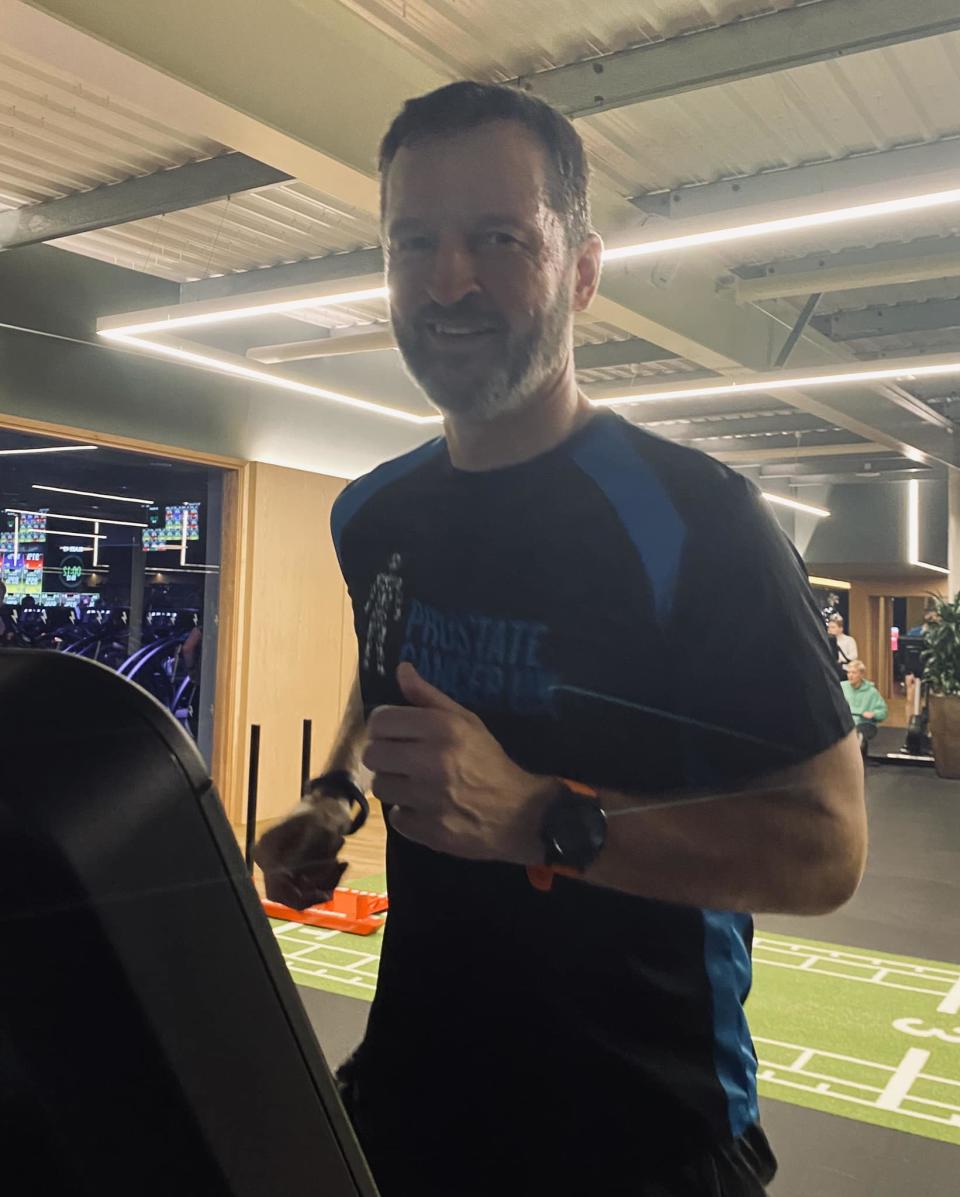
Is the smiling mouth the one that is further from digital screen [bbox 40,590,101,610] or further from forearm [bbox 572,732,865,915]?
digital screen [bbox 40,590,101,610]

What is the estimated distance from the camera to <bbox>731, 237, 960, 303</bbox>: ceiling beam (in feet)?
7.87

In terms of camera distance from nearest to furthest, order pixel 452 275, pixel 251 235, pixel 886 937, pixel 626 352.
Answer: pixel 452 275 → pixel 626 352 → pixel 251 235 → pixel 886 937

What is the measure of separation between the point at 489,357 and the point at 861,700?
1.04 ft

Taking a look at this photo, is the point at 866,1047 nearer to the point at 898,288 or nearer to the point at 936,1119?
the point at 936,1119

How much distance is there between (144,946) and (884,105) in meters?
2.34

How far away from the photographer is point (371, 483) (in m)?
0.73

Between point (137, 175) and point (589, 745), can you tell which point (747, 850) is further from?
point (137, 175)

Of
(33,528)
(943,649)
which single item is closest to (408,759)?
(33,528)

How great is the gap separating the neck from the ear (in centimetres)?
3

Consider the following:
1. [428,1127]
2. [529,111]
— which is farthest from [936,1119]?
[529,111]

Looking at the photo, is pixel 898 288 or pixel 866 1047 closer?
pixel 866 1047

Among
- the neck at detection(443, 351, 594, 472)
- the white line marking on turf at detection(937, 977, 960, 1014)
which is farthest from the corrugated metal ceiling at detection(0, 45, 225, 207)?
the white line marking on turf at detection(937, 977, 960, 1014)

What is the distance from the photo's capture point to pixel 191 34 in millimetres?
1558

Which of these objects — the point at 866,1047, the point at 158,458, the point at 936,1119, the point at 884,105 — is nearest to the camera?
the point at 158,458
